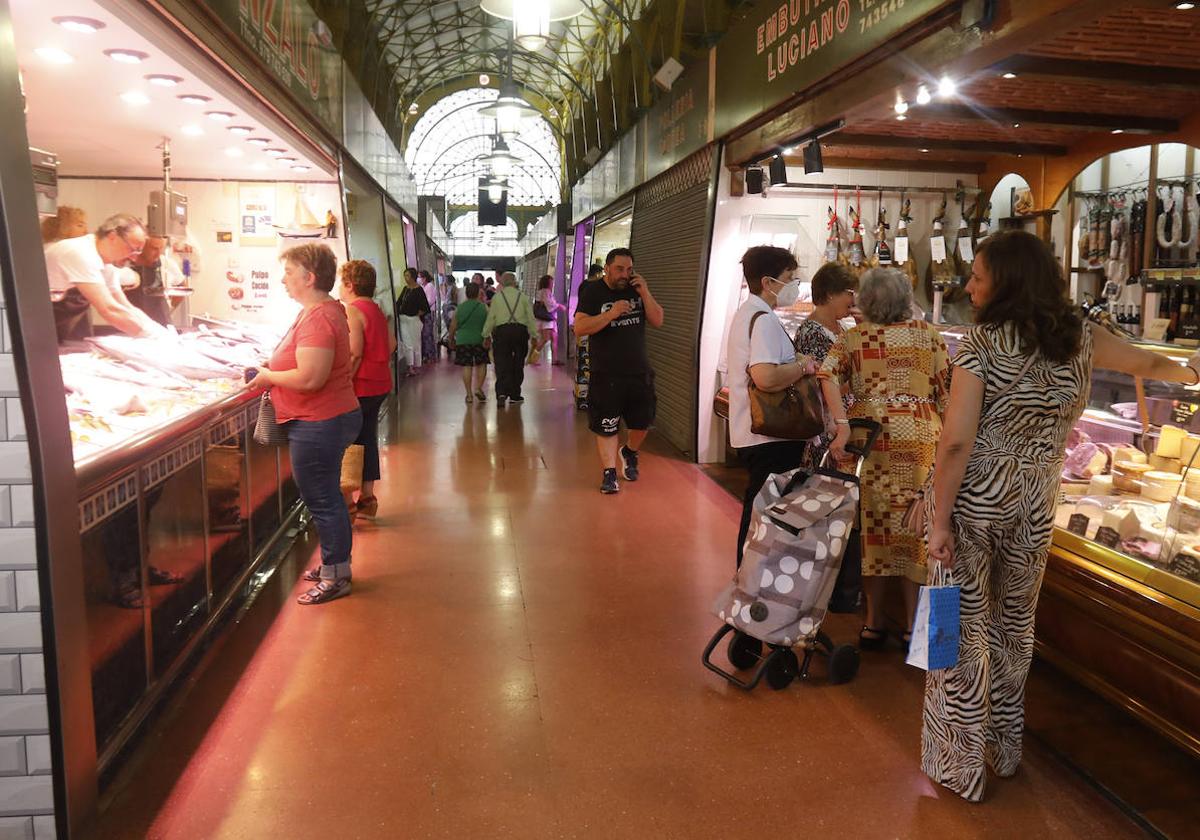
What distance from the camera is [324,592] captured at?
4.11m

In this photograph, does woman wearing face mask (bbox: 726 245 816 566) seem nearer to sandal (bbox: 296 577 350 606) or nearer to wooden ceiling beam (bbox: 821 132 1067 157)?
sandal (bbox: 296 577 350 606)

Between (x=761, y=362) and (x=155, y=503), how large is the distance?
2.30 meters

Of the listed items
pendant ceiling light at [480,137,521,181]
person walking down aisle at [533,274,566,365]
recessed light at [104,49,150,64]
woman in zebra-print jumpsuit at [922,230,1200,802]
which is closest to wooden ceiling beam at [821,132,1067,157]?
woman in zebra-print jumpsuit at [922,230,1200,802]

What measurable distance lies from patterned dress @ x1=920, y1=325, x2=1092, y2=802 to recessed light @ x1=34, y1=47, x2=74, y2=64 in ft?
11.6

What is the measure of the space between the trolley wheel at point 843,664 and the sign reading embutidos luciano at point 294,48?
3.46m

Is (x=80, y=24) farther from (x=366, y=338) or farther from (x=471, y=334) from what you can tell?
(x=471, y=334)

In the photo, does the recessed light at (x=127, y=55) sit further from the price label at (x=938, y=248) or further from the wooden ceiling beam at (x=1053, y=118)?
the price label at (x=938, y=248)

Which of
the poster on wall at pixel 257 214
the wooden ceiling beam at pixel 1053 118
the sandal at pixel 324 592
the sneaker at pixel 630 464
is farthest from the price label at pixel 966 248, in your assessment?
the poster on wall at pixel 257 214

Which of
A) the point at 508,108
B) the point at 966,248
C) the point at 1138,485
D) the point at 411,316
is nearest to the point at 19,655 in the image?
the point at 1138,485

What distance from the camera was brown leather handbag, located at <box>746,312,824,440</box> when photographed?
11.3 ft

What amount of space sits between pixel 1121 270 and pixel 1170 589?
4136 mm

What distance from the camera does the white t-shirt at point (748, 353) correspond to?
350 centimetres

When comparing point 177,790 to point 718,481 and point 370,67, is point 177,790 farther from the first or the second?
point 370,67

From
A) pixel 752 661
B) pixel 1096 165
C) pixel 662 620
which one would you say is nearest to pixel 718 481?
pixel 662 620
